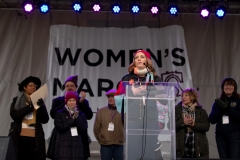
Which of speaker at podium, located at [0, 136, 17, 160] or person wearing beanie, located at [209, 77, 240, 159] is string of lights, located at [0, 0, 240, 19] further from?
speaker at podium, located at [0, 136, 17, 160]

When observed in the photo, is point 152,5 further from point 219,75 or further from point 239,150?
point 239,150

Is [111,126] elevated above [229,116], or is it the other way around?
[229,116]

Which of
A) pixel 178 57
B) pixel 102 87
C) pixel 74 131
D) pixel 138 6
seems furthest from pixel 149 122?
pixel 178 57

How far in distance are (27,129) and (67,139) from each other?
58 cm

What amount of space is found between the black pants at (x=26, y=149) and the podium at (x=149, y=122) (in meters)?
2.15

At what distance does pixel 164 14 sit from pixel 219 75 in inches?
58.3

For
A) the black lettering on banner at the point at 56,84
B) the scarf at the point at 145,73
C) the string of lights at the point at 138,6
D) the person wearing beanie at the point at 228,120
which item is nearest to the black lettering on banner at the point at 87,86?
the black lettering on banner at the point at 56,84

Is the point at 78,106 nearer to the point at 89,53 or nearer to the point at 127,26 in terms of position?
the point at 89,53

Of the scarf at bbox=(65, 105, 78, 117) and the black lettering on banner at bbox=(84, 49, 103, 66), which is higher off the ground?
the black lettering on banner at bbox=(84, 49, 103, 66)

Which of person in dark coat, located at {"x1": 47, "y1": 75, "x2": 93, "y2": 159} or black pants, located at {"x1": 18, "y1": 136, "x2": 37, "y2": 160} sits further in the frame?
person in dark coat, located at {"x1": 47, "y1": 75, "x2": 93, "y2": 159}

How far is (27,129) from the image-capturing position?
5262mm

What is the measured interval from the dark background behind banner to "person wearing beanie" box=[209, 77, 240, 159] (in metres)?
1.82

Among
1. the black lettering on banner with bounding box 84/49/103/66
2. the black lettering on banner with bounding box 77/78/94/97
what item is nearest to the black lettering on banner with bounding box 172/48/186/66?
the black lettering on banner with bounding box 84/49/103/66

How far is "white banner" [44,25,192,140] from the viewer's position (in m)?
7.16
